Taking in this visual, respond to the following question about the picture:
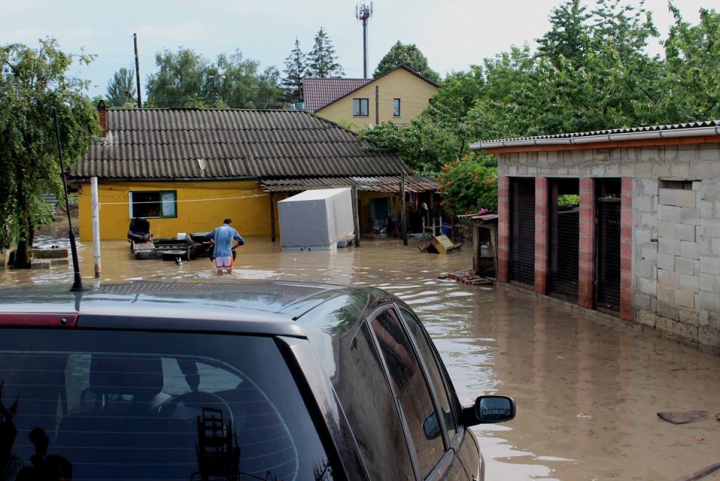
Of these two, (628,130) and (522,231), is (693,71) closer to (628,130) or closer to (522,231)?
(522,231)

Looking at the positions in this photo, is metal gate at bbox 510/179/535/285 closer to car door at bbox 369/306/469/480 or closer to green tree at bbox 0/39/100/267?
green tree at bbox 0/39/100/267

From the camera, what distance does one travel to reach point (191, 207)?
35281 mm

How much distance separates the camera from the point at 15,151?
22.7m

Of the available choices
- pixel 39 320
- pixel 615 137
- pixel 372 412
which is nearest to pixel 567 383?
pixel 615 137

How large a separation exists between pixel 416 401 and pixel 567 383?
8236 mm

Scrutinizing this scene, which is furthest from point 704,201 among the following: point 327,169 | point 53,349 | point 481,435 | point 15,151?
point 327,169

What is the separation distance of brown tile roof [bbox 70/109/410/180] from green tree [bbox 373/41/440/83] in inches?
1931

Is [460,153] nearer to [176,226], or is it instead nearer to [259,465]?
[176,226]

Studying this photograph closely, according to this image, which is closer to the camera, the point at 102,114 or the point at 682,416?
the point at 682,416

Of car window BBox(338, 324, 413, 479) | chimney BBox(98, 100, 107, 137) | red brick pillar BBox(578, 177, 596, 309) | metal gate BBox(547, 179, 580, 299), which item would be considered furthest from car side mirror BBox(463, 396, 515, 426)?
chimney BBox(98, 100, 107, 137)

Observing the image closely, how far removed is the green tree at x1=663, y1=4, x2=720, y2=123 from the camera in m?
22.6

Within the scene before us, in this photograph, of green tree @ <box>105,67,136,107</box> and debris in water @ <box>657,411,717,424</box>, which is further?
green tree @ <box>105,67,136,107</box>

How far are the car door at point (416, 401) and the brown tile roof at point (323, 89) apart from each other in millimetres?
59153

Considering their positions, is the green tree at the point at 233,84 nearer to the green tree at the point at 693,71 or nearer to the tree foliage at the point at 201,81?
the tree foliage at the point at 201,81
